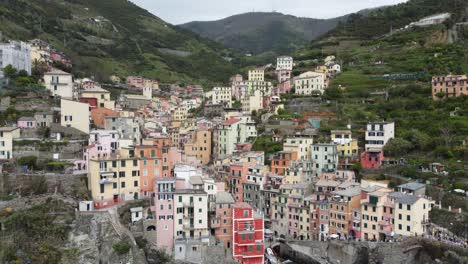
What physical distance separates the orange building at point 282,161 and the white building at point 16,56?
37.9 metres

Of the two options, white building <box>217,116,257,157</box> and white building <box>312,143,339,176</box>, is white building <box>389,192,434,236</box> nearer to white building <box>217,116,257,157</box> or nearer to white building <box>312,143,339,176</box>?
white building <box>312,143,339,176</box>

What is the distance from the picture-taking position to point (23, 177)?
44469mm

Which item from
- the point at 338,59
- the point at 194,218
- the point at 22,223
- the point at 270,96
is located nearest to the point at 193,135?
the point at 270,96

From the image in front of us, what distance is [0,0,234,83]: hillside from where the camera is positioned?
103m

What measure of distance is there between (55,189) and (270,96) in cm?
4493

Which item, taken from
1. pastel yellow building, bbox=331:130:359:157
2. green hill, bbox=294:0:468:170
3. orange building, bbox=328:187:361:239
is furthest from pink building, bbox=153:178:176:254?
green hill, bbox=294:0:468:170

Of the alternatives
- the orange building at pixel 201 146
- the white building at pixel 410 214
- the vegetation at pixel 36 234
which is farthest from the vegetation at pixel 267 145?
the vegetation at pixel 36 234

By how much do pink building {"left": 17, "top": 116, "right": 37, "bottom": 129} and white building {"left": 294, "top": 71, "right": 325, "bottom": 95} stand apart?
44.2m

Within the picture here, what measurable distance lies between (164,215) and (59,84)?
30135mm

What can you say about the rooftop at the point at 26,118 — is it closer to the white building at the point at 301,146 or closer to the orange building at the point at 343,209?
the white building at the point at 301,146

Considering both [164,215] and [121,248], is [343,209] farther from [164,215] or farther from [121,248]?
[121,248]

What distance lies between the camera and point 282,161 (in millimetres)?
56125

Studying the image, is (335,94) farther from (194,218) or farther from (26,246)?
(26,246)

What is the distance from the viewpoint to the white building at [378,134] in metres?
55.9
